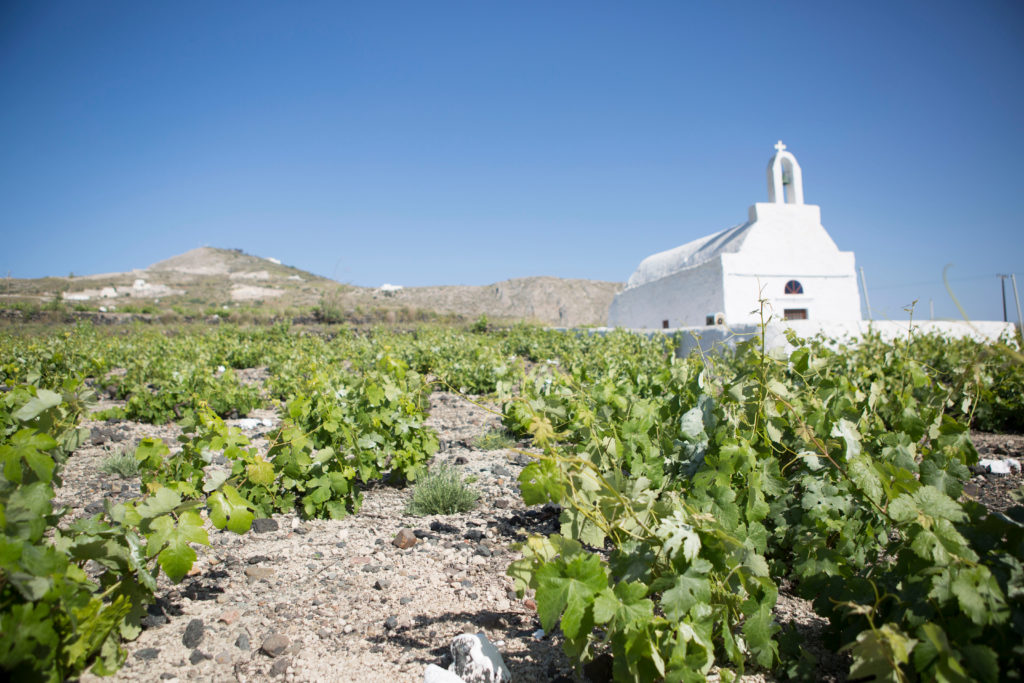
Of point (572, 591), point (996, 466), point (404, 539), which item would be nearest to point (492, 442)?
point (404, 539)

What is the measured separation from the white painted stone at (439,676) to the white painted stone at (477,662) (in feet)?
0.15

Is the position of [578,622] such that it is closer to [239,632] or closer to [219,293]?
[239,632]

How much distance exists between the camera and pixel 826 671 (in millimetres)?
1868

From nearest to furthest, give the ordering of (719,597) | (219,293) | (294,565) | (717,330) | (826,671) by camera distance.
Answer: (719,597) < (826,671) < (294,565) < (717,330) < (219,293)

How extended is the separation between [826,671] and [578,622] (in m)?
1.15

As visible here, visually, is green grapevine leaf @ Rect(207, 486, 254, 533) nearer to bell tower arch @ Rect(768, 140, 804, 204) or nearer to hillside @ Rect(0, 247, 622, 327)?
bell tower arch @ Rect(768, 140, 804, 204)

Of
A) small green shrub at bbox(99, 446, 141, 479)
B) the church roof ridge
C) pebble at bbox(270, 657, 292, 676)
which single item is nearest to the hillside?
the church roof ridge

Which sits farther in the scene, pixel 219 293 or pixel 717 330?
pixel 219 293

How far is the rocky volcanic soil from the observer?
195 centimetres

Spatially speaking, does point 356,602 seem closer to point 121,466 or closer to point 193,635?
point 193,635

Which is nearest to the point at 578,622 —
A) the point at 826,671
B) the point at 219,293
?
the point at 826,671

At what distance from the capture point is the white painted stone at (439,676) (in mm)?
1757

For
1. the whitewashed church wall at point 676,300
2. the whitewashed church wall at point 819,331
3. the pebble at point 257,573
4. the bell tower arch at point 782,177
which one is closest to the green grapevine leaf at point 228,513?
the pebble at point 257,573

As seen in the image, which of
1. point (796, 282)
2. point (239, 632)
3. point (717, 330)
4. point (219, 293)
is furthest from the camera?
point (219, 293)
